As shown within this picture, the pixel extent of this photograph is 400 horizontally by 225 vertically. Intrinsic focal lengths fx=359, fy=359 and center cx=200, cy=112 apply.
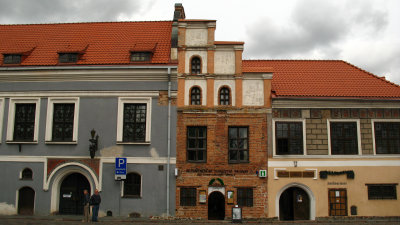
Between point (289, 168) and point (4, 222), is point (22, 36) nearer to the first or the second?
point (4, 222)

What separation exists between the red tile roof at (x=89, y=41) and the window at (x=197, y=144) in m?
4.09

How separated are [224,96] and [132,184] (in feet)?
22.2

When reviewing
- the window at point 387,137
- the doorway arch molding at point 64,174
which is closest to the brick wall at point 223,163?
the doorway arch molding at point 64,174

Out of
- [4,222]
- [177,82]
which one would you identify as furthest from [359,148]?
[4,222]

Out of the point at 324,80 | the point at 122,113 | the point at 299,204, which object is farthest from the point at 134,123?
the point at 324,80

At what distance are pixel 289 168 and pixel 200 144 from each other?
15.9ft

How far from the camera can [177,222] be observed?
58.5ft

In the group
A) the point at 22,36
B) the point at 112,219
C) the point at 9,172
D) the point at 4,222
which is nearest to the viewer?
the point at 4,222

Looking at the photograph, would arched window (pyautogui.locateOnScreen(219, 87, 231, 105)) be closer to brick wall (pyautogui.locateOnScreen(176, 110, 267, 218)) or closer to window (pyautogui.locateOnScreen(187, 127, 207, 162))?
brick wall (pyautogui.locateOnScreen(176, 110, 267, 218))

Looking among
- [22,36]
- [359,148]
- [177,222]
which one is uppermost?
[22,36]

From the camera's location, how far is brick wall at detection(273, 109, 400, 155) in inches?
757

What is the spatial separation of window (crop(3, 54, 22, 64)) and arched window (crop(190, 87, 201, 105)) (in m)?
10.1

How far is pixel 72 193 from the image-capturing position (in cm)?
1936

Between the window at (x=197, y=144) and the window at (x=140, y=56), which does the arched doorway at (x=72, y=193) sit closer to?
the window at (x=197, y=144)
